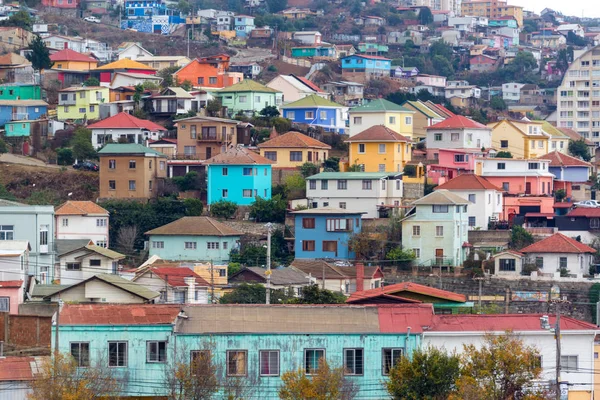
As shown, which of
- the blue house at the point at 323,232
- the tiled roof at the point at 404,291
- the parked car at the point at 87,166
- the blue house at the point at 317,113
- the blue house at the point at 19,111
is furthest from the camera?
the blue house at the point at 317,113

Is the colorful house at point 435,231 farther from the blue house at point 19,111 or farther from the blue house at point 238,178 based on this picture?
the blue house at point 19,111

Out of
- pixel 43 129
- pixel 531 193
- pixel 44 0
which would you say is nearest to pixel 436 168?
pixel 531 193

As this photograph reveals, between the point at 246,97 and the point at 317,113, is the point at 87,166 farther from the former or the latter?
the point at 317,113

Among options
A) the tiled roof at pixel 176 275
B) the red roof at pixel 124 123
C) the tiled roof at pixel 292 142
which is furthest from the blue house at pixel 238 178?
the tiled roof at pixel 176 275

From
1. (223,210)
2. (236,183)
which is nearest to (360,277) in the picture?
(223,210)

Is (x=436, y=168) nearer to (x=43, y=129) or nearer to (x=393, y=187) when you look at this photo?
(x=393, y=187)

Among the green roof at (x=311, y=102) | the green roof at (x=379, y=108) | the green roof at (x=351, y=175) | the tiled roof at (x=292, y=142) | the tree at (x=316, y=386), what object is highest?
the green roof at (x=311, y=102)
